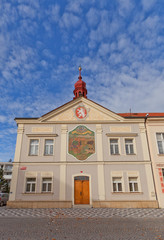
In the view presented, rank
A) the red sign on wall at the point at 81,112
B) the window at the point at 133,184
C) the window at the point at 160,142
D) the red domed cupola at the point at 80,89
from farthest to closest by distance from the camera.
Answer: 1. the red domed cupola at the point at 80,89
2. the red sign on wall at the point at 81,112
3. the window at the point at 160,142
4. the window at the point at 133,184

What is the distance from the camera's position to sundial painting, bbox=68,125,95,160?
621 inches

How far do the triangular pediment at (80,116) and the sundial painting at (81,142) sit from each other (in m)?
1.23

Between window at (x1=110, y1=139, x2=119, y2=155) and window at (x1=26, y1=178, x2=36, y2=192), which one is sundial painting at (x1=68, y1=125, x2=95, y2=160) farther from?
window at (x1=26, y1=178, x2=36, y2=192)

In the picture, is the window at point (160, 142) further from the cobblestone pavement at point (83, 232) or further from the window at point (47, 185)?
the window at point (47, 185)

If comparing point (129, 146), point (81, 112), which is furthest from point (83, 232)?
point (81, 112)

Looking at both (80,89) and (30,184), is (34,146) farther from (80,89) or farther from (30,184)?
(80,89)

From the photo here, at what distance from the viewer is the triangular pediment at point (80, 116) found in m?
17.2

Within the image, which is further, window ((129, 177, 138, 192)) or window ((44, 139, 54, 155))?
window ((44, 139, 54, 155))

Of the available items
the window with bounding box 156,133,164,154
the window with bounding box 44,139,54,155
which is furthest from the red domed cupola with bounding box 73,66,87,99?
the window with bounding box 156,133,164,154

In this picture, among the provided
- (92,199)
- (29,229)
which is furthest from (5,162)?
(29,229)

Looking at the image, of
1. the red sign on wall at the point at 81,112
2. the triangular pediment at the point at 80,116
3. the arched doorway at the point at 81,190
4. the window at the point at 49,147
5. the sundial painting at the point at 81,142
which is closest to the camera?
the arched doorway at the point at 81,190

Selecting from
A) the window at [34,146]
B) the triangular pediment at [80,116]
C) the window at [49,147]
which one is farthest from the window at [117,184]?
the window at [34,146]

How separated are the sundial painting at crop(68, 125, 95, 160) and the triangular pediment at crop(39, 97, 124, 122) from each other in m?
1.23

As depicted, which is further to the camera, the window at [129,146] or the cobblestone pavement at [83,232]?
the window at [129,146]
